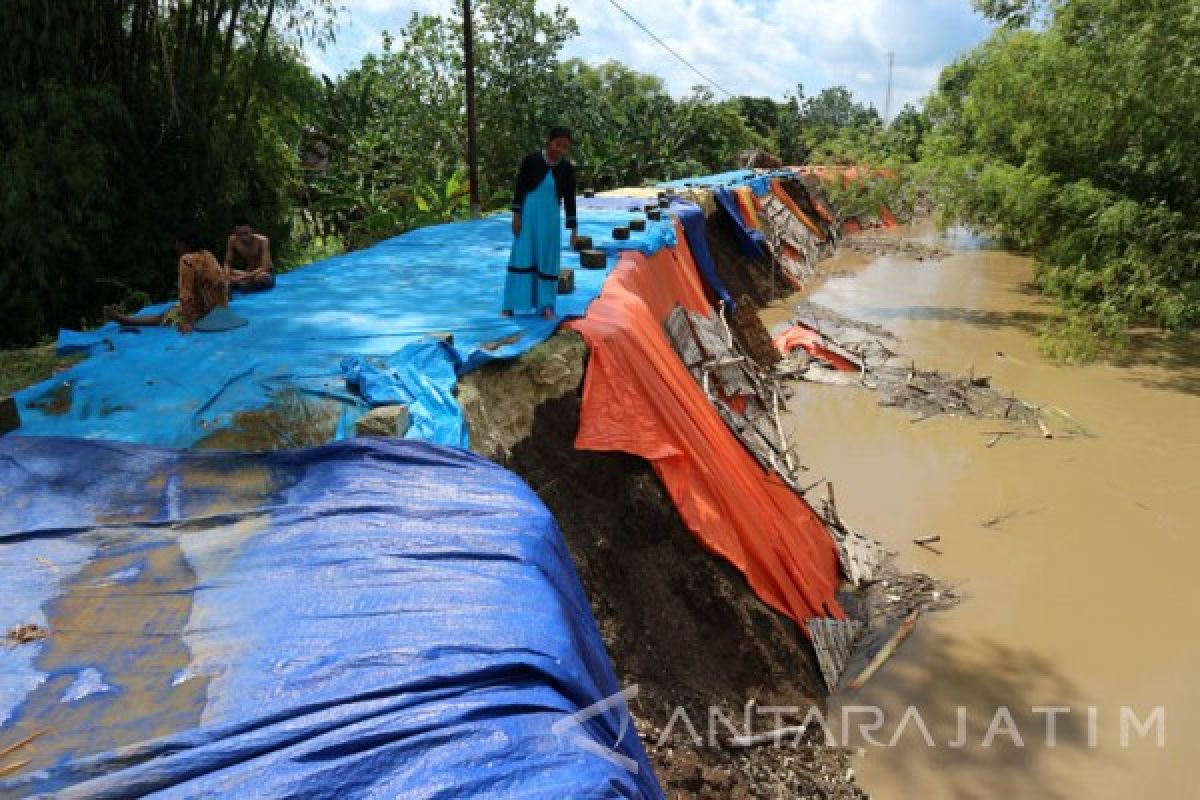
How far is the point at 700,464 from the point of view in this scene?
534 centimetres

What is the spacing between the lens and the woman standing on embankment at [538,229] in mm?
5785

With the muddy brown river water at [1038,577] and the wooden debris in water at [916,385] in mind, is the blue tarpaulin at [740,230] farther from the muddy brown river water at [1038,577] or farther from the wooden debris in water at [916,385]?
the muddy brown river water at [1038,577]

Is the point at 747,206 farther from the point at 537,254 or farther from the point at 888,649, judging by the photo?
the point at 888,649

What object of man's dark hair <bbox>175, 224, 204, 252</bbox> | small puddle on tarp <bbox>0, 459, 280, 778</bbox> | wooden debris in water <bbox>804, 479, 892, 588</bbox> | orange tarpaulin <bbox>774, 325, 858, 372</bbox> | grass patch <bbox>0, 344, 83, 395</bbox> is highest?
man's dark hair <bbox>175, 224, 204, 252</bbox>

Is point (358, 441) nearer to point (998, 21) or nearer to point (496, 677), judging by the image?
point (496, 677)

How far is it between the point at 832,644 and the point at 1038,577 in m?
2.54

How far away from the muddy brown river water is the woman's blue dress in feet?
11.6

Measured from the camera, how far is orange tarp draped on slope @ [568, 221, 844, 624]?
5145 mm

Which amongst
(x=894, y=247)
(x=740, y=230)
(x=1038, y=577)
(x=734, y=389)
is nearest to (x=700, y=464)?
(x=734, y=389)

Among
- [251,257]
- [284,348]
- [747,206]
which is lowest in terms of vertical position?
[284,348]

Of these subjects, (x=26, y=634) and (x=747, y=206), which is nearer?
(x=26, y=634)

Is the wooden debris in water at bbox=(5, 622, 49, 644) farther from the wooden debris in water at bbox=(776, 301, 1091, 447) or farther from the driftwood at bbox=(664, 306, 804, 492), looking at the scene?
the wooden debris in water at bbox=(776, 301, 1091, 447)

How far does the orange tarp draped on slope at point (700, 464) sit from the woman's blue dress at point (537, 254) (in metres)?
0.39

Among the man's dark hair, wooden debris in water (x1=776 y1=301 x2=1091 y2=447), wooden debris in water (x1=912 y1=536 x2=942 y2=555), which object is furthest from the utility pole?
wooden debris in water (x1=912 y1=536 x2=942 y2=555)
